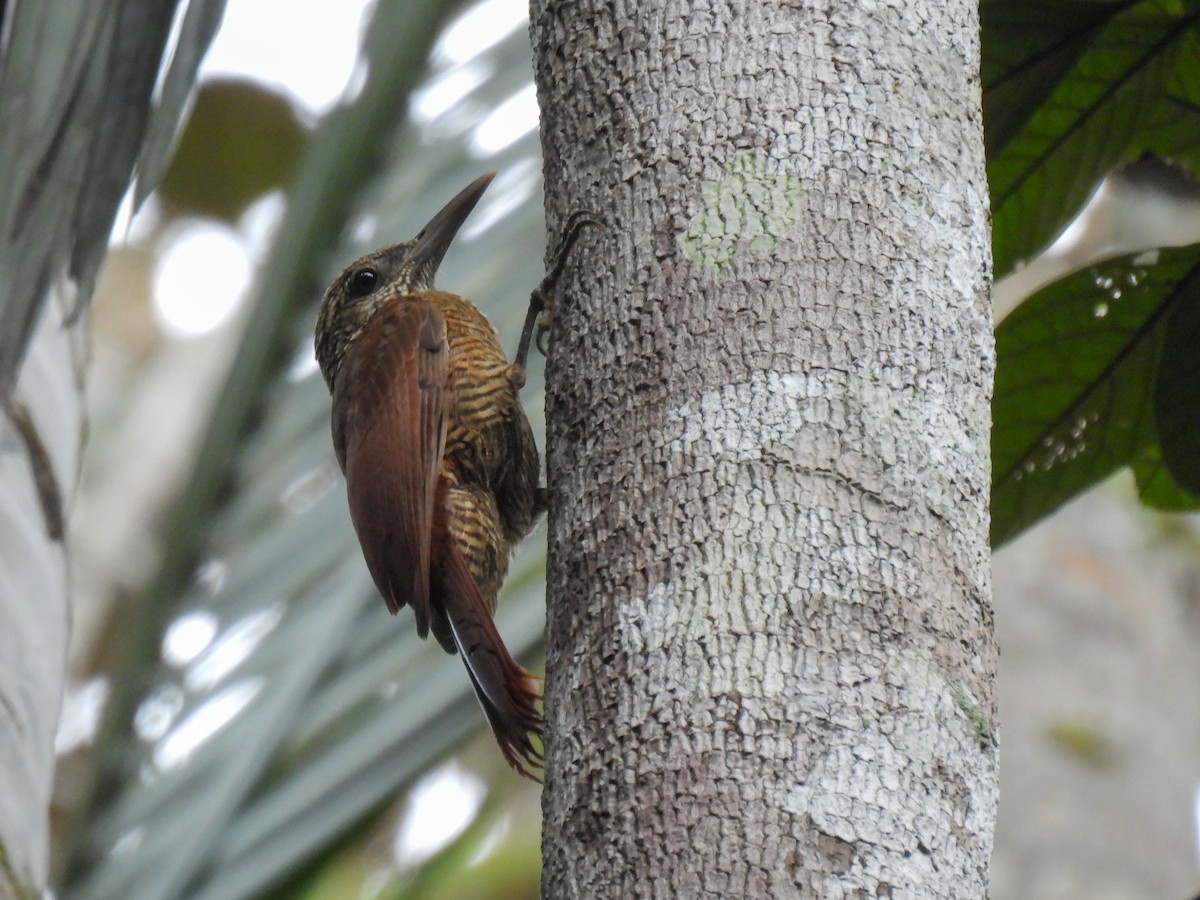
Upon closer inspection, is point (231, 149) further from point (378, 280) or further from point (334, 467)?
point (378, 280)

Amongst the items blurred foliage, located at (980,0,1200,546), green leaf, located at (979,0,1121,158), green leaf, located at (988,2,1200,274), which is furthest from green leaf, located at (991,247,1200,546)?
green leaf, located at (979,0,1121,158)

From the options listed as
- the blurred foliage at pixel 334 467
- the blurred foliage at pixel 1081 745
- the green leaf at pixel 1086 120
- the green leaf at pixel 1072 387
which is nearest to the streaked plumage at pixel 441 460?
the blurred foliage at pixel 334 467

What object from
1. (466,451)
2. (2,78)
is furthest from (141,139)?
(466,451)

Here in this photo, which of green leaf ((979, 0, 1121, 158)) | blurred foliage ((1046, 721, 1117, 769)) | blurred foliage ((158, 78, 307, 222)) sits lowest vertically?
blurred foliage ((1046, 721, 1117, 769))

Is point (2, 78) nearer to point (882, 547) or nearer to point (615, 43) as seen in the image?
point (615, 43)

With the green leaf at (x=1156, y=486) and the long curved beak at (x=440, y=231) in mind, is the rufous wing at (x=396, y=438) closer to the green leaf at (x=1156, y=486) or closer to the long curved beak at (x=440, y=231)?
the long curved beak at (x=440, y=231)

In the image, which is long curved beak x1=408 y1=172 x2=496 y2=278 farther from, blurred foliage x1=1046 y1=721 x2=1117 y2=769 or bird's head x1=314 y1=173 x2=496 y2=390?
blurred foliage x1=1046 y1=721 x2=1117 y2=769
